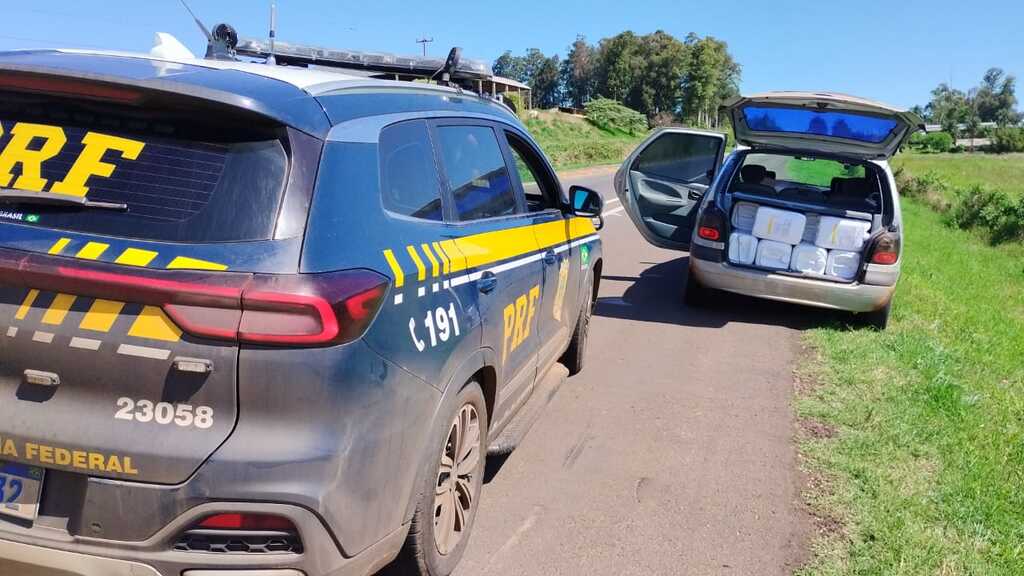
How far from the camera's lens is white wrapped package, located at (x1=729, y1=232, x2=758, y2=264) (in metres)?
8.08

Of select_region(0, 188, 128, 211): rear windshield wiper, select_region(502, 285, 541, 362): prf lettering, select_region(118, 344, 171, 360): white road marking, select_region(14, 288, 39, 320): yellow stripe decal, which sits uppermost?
select_region(0, 188, 128, 211): rear windshield wiper

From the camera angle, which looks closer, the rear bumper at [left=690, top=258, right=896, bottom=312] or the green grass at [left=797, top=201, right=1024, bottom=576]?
the green grass at [left=797, top=201, right=1024, bottom=576]

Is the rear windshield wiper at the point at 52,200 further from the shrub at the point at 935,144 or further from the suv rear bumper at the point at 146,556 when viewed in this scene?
the shrub at the point at 935,144

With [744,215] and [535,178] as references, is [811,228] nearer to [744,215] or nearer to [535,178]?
[744,215]

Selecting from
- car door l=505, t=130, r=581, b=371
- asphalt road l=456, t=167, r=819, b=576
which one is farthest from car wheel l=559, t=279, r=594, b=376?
car door l=505, t=130, r=581, b=371

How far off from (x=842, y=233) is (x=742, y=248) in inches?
36.3

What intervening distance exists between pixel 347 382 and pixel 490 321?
113 centimetres

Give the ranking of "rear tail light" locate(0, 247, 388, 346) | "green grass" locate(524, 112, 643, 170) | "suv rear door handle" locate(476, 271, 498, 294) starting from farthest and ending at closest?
1. "green grass" locate(524, 112, 643, 170)
2. "suv rear door handle" locate(476, 271, 498, 294)
3. "rear tail light" locate(0, 247, 388, 346)

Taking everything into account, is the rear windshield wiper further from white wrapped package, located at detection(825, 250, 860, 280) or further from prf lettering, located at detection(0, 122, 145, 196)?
white wrapped package, located at detection(825, 250, 860, 280)

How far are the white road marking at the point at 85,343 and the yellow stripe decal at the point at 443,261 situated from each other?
117 cm

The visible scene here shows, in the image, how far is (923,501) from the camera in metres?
4.18

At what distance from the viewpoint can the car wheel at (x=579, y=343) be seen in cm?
591

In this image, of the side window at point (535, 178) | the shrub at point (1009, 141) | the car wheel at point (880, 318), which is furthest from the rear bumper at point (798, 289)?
the shrub at point (1009, 141)

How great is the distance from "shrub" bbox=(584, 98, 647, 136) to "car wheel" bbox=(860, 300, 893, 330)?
6351 cm
